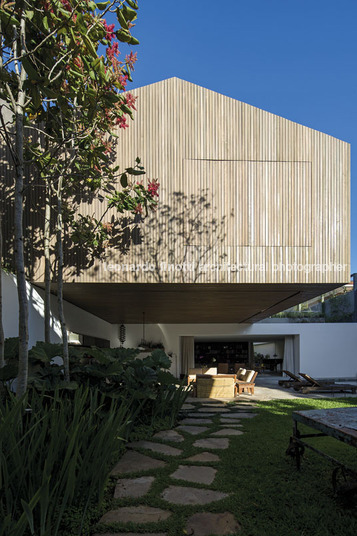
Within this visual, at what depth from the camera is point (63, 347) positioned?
4.37 metres

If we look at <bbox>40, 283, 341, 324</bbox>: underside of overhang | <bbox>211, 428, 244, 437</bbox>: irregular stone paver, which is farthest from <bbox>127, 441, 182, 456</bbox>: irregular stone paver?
<bbox>40, 283, 341, 324</bbox>: underside of overhang

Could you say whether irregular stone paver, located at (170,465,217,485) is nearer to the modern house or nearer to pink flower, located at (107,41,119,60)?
the modern house

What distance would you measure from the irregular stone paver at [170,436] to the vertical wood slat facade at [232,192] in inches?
83.5

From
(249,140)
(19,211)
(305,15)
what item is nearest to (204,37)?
(305,15)

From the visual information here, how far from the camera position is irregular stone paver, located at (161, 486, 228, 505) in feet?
8.73

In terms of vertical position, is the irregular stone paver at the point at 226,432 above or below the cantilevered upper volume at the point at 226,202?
below

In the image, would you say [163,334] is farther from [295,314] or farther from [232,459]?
[232,459]

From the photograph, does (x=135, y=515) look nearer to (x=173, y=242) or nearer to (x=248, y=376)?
(x=173, y=242)

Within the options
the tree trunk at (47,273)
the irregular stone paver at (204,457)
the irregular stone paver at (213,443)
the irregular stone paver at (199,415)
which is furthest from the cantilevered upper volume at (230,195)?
the irregular stone paver at (204,457)

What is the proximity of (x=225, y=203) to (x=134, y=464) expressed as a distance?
12.8 feet

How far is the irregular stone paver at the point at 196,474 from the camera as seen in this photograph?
3.10 m

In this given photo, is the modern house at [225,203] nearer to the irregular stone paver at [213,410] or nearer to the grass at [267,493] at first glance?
the irregular stone paver at [213,410]

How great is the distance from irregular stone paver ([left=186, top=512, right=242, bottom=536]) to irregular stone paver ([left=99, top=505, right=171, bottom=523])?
182 millimetres

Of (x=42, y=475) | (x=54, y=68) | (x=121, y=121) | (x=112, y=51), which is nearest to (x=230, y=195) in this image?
(x=121, y=121)
